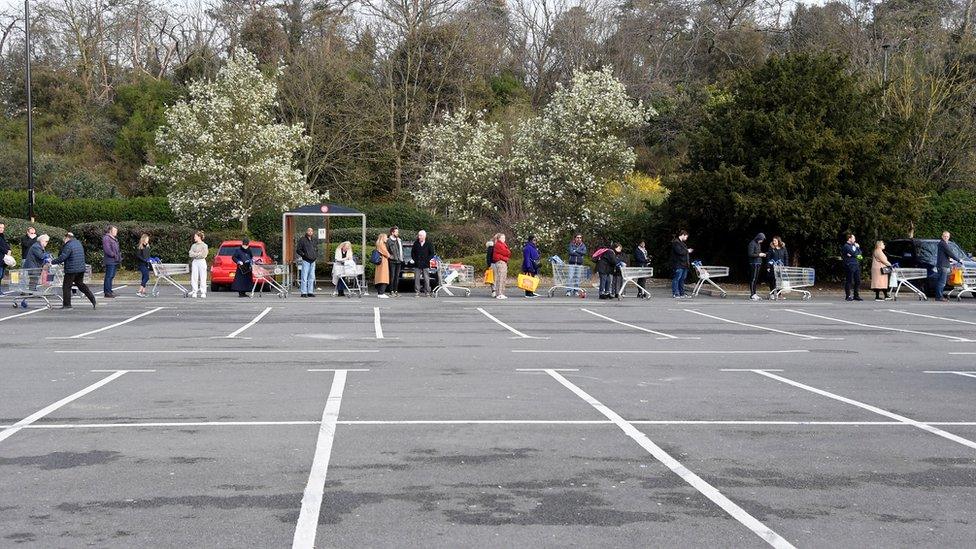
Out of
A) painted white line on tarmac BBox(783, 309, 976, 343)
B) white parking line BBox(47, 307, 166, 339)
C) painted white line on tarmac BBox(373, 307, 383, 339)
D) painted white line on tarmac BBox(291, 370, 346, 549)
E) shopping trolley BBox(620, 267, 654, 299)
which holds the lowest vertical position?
white parking line BBox(47, 307, 166, 339)

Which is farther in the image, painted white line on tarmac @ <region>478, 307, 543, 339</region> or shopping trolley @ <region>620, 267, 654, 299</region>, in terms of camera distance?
shopping trolley @ <region>620, 267, 654, 299</region>

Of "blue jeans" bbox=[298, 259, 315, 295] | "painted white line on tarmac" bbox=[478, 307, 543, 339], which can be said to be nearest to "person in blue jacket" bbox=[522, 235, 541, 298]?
"painted white line on tarmac" bbox=[478, 307, 543, 339]

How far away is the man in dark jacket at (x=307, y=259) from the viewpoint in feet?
91.3

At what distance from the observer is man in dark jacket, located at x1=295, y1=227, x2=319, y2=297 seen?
2783cm

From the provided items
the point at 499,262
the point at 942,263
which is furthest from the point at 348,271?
the point at 942,263

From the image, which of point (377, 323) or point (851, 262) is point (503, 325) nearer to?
point (377, 323)

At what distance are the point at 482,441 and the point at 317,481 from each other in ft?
6.02

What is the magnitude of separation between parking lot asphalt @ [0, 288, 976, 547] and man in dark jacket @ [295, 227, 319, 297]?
990cm

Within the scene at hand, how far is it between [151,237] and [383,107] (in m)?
16.7

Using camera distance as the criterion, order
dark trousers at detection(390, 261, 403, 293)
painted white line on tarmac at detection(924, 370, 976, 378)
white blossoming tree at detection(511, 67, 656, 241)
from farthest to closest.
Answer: white blossoming tree at detection(511, 67, 656, 241)
dark trousers at detection(390, 261, 403, 293)
painted white line on tarmac at detection(924, 370, 976, 378)

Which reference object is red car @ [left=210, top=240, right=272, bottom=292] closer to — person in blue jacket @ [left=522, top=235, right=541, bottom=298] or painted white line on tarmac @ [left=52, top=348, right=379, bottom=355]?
person in blue jacket @ [left=522, top=235, right=541, bottom=298]

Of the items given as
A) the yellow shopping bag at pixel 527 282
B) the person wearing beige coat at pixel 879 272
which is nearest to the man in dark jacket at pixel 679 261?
the yellow shopping bag at pixel 527 282

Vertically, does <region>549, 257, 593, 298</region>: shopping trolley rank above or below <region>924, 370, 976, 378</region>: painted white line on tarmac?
above

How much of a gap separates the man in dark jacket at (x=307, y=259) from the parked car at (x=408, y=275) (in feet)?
11.4
